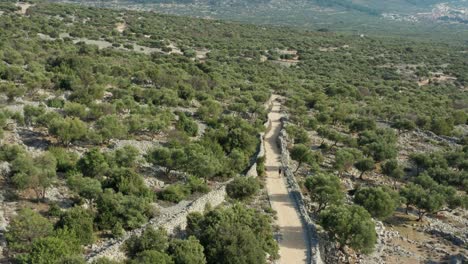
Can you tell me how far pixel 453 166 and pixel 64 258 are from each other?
47.9 m

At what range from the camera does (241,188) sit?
35.4 meters

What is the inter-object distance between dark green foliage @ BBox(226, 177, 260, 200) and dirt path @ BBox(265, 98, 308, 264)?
2257 mm

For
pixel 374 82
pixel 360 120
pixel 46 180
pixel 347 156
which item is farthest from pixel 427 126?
pixel 46 180

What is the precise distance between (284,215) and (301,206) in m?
2.11

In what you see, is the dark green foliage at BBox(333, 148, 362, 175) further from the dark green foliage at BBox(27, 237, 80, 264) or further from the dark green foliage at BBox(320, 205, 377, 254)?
the dark green foliage at BBox(27, 237, 80, 264)

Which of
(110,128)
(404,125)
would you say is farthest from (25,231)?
(404,125)

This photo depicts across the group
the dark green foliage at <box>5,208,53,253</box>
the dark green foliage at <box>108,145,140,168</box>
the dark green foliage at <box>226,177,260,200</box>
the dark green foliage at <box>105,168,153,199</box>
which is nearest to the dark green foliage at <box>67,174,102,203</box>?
the dark green foliage at <box>105,168,153,199</box>

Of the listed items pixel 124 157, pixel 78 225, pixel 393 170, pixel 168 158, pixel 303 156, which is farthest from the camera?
pixel 393 170

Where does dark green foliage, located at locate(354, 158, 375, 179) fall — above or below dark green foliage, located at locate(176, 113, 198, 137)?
below

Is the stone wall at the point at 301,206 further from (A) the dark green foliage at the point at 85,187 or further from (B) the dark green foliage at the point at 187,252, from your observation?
(A) the dark green foliage at the point at 85,187

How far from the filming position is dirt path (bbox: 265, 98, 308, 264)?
29.8 m

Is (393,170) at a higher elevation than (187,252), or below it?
below

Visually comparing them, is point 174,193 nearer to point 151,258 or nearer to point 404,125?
point 151,258

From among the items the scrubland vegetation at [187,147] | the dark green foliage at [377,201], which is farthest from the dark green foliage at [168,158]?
the dark green foliage at [377,201]
